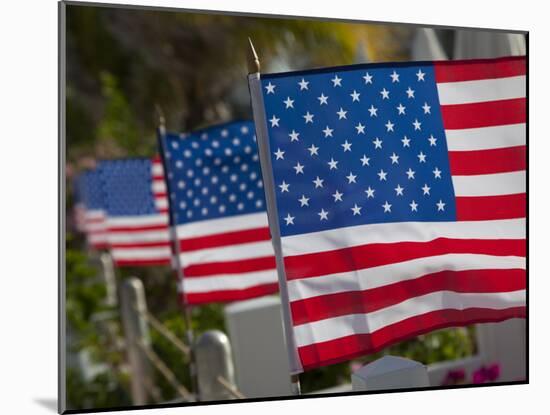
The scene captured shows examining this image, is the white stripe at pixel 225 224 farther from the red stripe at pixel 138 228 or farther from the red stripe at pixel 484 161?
the red stripe at pixel 138 228

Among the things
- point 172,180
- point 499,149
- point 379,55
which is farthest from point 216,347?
point 379,55

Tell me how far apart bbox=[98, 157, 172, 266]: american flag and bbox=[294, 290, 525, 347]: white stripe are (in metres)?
3.86

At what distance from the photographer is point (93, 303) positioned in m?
9.20

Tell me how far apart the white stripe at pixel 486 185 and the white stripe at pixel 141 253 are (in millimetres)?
4031

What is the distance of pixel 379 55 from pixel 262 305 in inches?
287

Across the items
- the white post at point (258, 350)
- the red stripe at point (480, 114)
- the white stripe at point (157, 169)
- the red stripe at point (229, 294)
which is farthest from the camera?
the white stripe at point (157, 169)

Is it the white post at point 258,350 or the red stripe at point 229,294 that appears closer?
the red stripe at point 229,294

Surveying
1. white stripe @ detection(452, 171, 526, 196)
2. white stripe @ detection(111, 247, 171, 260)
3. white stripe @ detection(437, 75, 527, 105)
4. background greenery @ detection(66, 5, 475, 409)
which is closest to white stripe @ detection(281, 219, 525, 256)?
white stripe @ detection(452, 171, 526, 196)

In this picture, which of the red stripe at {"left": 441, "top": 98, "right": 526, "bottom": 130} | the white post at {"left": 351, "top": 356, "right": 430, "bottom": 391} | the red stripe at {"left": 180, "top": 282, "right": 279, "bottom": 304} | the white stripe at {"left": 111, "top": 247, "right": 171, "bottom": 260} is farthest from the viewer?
the white stripe at {"left": 111, "top": 247, "right": 171, "bottom": 260}

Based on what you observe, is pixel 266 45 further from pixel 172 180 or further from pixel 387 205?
pixel 387 205

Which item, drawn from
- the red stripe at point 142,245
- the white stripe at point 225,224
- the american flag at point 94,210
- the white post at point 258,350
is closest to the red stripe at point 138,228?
the red stripe at point 142,245

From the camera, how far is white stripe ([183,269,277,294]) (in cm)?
503

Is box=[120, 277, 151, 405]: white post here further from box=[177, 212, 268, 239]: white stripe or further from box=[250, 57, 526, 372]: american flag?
box=[250, 57, 526, 372]: american flag

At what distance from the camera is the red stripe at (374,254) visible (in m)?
3.32
